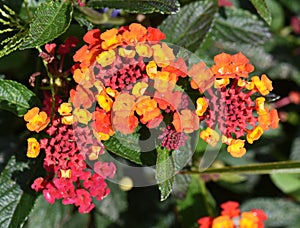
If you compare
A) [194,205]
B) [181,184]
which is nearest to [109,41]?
[181,184]

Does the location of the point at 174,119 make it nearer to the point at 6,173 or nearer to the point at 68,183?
the point at 68,183

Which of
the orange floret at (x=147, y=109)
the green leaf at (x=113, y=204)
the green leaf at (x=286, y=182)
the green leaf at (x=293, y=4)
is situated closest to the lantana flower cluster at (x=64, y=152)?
the orange floret at (x=147, y=109)

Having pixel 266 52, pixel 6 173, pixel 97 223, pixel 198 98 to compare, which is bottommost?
pixel 97 223

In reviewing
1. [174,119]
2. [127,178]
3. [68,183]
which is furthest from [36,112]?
[127,178]

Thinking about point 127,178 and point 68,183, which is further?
point 127,178

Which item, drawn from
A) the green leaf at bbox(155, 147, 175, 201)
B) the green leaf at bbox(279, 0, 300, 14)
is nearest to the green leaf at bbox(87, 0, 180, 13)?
the green leaf at bbox(155, 147, 175, 201)

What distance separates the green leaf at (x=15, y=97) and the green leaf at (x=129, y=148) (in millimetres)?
186

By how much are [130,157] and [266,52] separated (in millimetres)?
864

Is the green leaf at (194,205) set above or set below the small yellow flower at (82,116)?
below

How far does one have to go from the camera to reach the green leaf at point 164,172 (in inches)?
42.0

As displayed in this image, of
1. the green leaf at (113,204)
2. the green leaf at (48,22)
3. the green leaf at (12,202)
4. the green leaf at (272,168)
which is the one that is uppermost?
the green leaf at (48,22)

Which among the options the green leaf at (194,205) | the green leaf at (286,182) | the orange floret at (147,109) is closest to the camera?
the orange floret at (147,109)

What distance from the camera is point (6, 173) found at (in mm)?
1235

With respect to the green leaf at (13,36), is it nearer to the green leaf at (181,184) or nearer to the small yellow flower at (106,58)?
the small yellow flower at (106,58)
